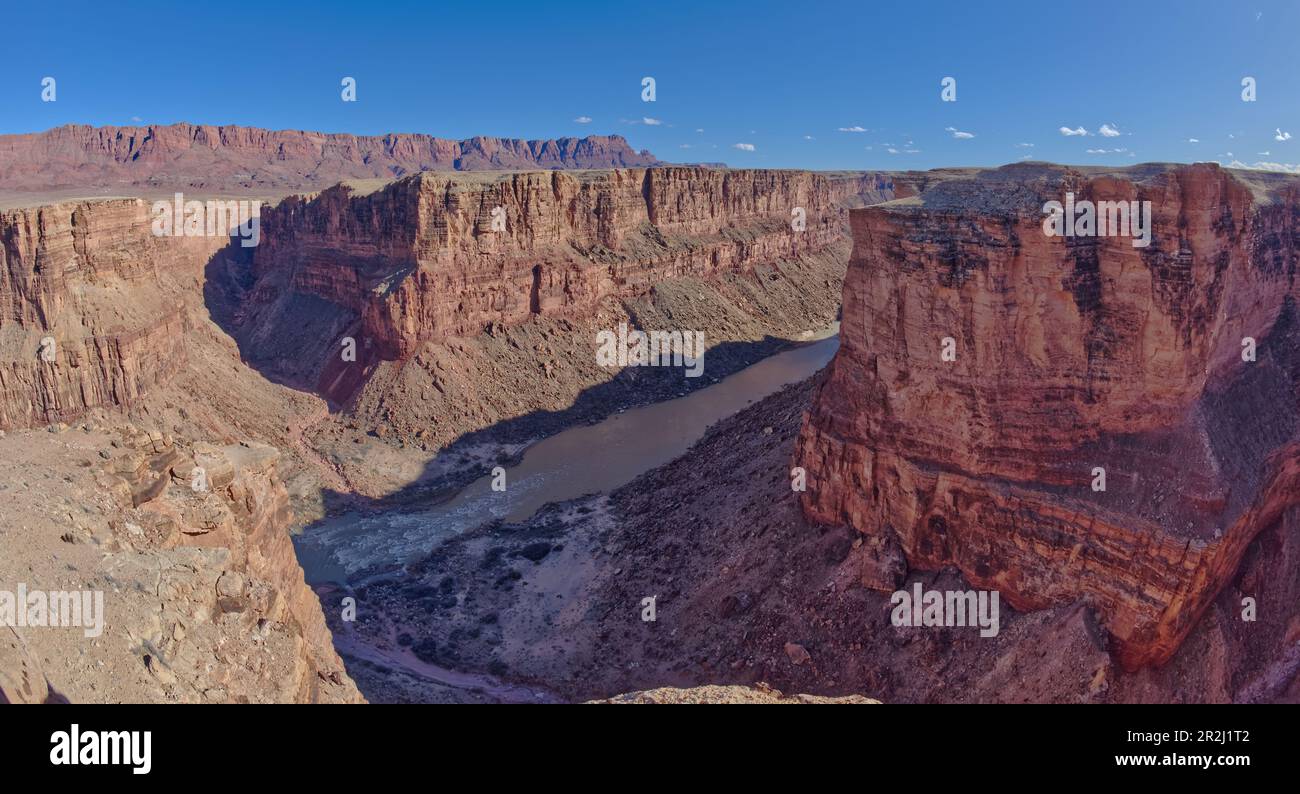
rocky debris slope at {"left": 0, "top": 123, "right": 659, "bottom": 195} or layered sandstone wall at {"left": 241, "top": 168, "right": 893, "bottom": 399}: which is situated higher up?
rocky debris slope at {"left": 0, "top": 123, "right": 659, "bottom": 195}

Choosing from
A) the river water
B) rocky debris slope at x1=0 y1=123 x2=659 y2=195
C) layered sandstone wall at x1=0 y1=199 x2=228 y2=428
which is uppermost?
rocky debris slope at x1=0 y1=123 x2=659 y2=195

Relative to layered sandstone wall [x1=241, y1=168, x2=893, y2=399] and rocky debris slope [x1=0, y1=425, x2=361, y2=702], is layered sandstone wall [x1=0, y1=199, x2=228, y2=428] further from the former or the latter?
rocky debris slope [x1=0, y1=425, x2=361, y2=702]

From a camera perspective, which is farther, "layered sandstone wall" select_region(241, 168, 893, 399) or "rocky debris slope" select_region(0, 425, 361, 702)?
"layered sandstone wall" select_region(241, 168, 893, 399)

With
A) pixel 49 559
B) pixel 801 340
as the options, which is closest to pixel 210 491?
pixel 49 559

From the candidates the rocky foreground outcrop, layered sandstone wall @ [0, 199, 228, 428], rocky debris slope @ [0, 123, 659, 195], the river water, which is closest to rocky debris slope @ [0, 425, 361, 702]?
the river water

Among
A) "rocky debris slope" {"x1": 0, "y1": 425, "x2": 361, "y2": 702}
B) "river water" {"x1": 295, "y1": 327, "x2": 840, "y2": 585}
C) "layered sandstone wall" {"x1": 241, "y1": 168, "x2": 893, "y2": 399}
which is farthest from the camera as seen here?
"layered sandstone wall" {"x1": 241, "y1": 168, "x2": 893, "y2": 399}

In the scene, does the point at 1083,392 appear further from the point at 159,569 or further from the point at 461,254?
the point at 461,254

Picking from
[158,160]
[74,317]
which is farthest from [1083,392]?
[158,160]

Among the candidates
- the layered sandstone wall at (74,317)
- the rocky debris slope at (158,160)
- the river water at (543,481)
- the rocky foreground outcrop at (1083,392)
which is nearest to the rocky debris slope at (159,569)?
the river water at (543,481)
